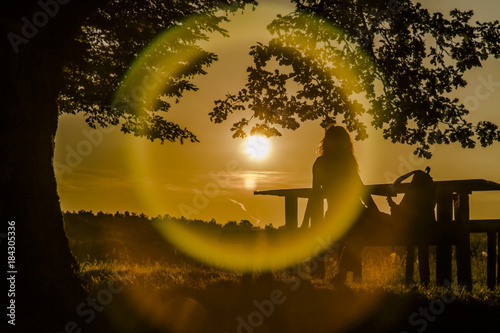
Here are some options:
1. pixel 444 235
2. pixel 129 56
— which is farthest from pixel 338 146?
pixel 129 56

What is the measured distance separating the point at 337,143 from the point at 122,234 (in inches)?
517

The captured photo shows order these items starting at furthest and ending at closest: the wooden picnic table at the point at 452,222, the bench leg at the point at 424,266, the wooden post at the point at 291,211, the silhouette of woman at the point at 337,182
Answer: the wooden post at the point at 291,211, the bench leg at the point at 424,266, the wooden picnic table at the point at 452,222, the silhouette of woman at the point at 337,182

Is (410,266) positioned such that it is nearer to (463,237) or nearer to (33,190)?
(463,237)

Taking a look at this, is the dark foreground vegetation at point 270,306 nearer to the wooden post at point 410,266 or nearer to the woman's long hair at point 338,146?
the wooden post at point 410,266

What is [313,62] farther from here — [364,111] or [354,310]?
[354,310]

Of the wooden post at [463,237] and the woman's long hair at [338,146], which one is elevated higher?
the woman's long hair at [338,146]

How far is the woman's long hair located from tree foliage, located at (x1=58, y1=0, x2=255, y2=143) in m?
4.31

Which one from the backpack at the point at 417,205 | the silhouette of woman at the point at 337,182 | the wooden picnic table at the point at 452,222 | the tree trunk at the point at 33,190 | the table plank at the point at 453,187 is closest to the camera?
the tree trunk at the point at 33,190

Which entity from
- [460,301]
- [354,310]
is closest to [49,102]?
[354,310]

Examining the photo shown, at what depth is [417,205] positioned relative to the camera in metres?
7.77

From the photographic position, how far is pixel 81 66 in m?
11.7

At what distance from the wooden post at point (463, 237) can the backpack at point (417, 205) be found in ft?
1.54

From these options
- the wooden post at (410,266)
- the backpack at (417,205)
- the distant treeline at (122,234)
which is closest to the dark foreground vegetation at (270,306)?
the wooden post at (410,266)

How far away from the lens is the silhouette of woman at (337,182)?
698cm
